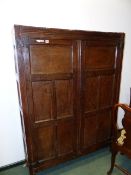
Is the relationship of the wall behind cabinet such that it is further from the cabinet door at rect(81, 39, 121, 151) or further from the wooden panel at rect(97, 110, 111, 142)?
the wooden panel at rect(97, 110, 111, 142)

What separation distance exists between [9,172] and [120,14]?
268 cm

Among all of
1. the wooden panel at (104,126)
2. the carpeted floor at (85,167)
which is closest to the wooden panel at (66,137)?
the carpeted floor at (85,167)

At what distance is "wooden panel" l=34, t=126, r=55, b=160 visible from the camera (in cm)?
175

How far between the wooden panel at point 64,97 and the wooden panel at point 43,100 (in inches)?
3.5

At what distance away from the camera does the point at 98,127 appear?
85.0 inches

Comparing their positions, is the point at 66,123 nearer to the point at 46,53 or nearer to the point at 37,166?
the point at 37,166

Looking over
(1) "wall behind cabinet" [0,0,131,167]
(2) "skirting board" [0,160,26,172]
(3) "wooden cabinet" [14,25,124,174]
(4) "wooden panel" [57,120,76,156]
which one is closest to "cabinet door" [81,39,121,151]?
(3) "wooden cabinet" [14,25,124,174]

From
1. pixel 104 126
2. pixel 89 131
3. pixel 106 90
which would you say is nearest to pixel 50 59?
pixel 106 90

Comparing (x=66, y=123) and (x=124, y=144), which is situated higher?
(x=66, y=123)

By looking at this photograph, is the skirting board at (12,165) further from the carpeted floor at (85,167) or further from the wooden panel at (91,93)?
the wooden panel at (91,93)

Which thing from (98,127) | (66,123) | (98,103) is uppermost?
(98,103)

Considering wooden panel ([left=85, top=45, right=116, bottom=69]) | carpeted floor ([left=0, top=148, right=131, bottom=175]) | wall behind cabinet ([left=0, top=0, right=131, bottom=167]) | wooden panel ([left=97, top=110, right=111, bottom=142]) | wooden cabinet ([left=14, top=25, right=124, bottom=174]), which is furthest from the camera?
wooden panel ([left=97, top=110, right=111, bottom=142])

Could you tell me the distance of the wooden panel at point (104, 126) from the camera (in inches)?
85.0

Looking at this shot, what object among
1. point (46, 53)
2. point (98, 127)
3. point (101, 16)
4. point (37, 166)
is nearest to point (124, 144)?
point (98, 127)
